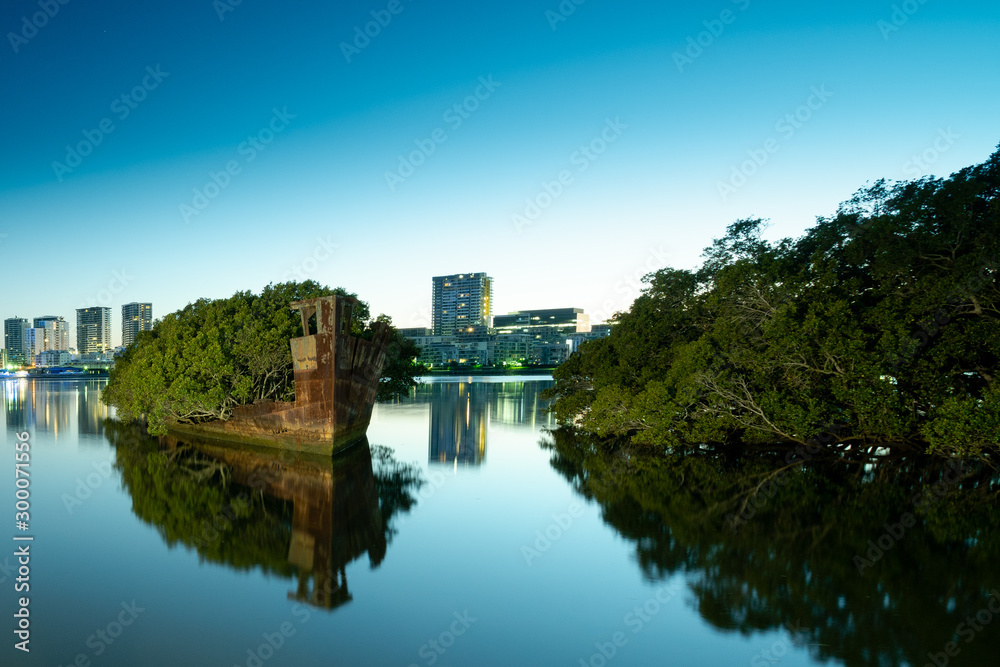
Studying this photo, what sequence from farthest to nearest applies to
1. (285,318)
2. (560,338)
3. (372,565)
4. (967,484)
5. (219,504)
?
(560,338) → (285,318) → (967,484) → (219,504) → (372,565)

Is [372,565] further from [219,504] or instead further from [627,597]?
[219,504]

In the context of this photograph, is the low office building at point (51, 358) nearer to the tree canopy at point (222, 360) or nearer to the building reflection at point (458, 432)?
the building reflection at point (458, 432)

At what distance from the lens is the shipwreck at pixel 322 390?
17.3 meters

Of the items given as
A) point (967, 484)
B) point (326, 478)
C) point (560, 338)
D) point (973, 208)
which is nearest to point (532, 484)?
point (326, 478)

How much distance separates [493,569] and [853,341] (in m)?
11.7

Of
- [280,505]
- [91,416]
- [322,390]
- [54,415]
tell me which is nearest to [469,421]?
[322,390]

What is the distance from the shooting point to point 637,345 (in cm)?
2219

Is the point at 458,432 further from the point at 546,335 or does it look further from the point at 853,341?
the point at 546,335

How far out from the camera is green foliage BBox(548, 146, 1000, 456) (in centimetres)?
1448

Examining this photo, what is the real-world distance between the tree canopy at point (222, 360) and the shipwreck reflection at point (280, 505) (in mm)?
1731

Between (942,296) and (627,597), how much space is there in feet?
38.9

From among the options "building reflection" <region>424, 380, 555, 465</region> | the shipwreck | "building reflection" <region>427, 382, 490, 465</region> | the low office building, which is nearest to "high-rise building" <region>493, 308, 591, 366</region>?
"building reflection" <region>424, 380, 555, 465</region>

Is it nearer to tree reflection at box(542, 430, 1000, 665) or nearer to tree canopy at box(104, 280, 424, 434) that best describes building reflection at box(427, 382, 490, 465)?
tree reflection at box(542, 430, 1000, 665)

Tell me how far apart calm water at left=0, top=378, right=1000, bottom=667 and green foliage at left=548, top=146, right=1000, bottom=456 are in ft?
6.64
